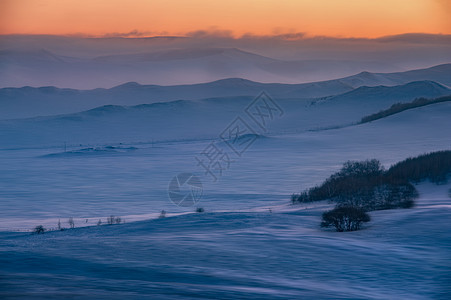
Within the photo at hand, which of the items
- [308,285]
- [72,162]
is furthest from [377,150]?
[308,285]

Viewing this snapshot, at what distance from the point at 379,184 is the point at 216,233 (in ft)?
25.9

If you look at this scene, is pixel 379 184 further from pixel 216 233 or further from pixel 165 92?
pixel 165 92

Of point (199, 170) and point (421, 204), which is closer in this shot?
point (421, 204)

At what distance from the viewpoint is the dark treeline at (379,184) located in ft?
50.0

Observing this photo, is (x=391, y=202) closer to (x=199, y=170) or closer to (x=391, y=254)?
(x=391, y=254)

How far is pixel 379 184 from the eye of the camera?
17016mm

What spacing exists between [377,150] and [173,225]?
22.6 meters

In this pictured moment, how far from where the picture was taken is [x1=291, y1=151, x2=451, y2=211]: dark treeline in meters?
15.2

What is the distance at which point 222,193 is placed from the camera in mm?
21234

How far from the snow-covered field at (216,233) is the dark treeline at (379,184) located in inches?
21.8

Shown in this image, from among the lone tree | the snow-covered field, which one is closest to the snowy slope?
the snow-covered field

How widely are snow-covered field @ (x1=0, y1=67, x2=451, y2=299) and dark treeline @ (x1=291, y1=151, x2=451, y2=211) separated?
553 millimetres

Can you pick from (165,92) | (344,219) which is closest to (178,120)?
(344,219)

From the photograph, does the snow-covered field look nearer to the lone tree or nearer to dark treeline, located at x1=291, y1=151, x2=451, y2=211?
the lone tree
